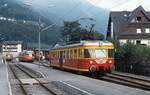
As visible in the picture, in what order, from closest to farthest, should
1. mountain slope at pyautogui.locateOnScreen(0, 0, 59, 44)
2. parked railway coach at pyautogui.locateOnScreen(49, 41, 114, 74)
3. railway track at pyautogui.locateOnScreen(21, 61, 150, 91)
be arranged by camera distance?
railway track at pyautogui.locateOnScreen(21, 61, 150, 91)
parked railway coach at pyautogui.locateOnScreen(49, 41, 114, 74)
mountain slope at pyautogui.locateOnScreen(0, 0, 59, 44)

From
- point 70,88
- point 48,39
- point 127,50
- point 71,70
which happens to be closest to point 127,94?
point 70,88

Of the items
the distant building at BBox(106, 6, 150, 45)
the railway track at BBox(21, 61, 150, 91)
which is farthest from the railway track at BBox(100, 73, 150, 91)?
the distant building at BBox(106, 6, 150, 45)

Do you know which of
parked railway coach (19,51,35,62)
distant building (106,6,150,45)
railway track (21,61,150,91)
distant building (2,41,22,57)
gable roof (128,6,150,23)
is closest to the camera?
railway track (21,61,150,91)

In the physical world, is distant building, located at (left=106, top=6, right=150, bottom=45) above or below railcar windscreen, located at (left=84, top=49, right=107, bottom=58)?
above

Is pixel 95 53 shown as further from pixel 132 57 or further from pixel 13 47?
pixel 13 47

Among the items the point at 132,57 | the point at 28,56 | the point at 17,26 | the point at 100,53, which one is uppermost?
the point at 17,26

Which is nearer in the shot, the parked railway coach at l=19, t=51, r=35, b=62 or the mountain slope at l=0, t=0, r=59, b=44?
the parked railway coach at l=19, t=51, r=35, b=62

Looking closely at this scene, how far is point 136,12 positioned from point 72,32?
13.0 meters

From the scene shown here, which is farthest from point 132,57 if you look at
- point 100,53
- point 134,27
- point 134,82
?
point 134,27

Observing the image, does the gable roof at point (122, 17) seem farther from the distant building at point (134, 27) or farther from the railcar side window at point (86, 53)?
the railcar side window at point (86, 53)

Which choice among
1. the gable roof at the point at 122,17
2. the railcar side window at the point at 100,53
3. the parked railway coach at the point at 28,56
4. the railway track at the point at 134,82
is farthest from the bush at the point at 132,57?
the gable roof at the point at 122,17

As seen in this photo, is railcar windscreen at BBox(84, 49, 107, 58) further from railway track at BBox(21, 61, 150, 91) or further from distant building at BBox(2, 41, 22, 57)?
distant building at BBox(2, 41, 22, 57)

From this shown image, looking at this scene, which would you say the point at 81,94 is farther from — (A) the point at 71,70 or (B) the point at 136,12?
(B) the point at 136,12

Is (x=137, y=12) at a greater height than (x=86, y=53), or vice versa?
(x=137, y=12)
